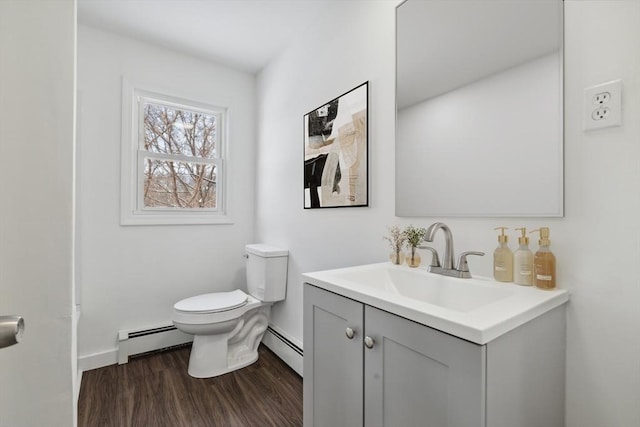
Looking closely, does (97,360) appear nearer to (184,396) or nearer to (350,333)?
(184,396)

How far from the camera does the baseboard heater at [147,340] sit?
7.23 ft

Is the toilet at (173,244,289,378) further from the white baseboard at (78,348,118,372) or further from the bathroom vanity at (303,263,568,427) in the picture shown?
the bathroom vanity at (303,263,568,427)

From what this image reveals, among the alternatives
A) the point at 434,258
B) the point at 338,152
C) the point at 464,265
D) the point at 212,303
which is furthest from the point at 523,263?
the point at 212,303

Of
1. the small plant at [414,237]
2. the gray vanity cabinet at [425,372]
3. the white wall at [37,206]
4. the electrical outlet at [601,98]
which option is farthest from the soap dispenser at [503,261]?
the white wall at [37,206]

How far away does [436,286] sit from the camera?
45.3 inches

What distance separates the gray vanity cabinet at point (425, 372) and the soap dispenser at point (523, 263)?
0.37ft

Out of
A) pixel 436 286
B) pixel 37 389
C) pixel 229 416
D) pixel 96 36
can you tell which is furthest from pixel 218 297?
pixel 96 36

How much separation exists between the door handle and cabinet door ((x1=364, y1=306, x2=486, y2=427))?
2.48 feet

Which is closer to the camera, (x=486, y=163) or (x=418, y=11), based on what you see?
(x=486, y=163)

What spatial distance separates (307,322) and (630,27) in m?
1.33

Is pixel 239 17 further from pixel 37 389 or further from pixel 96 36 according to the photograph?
pixel 37 389

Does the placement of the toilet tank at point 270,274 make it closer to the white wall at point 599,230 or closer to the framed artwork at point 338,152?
the framed artwork at point 338,152

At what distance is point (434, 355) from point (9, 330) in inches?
30.8

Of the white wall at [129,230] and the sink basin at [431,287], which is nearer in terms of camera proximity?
the sink basin at [431,287]
